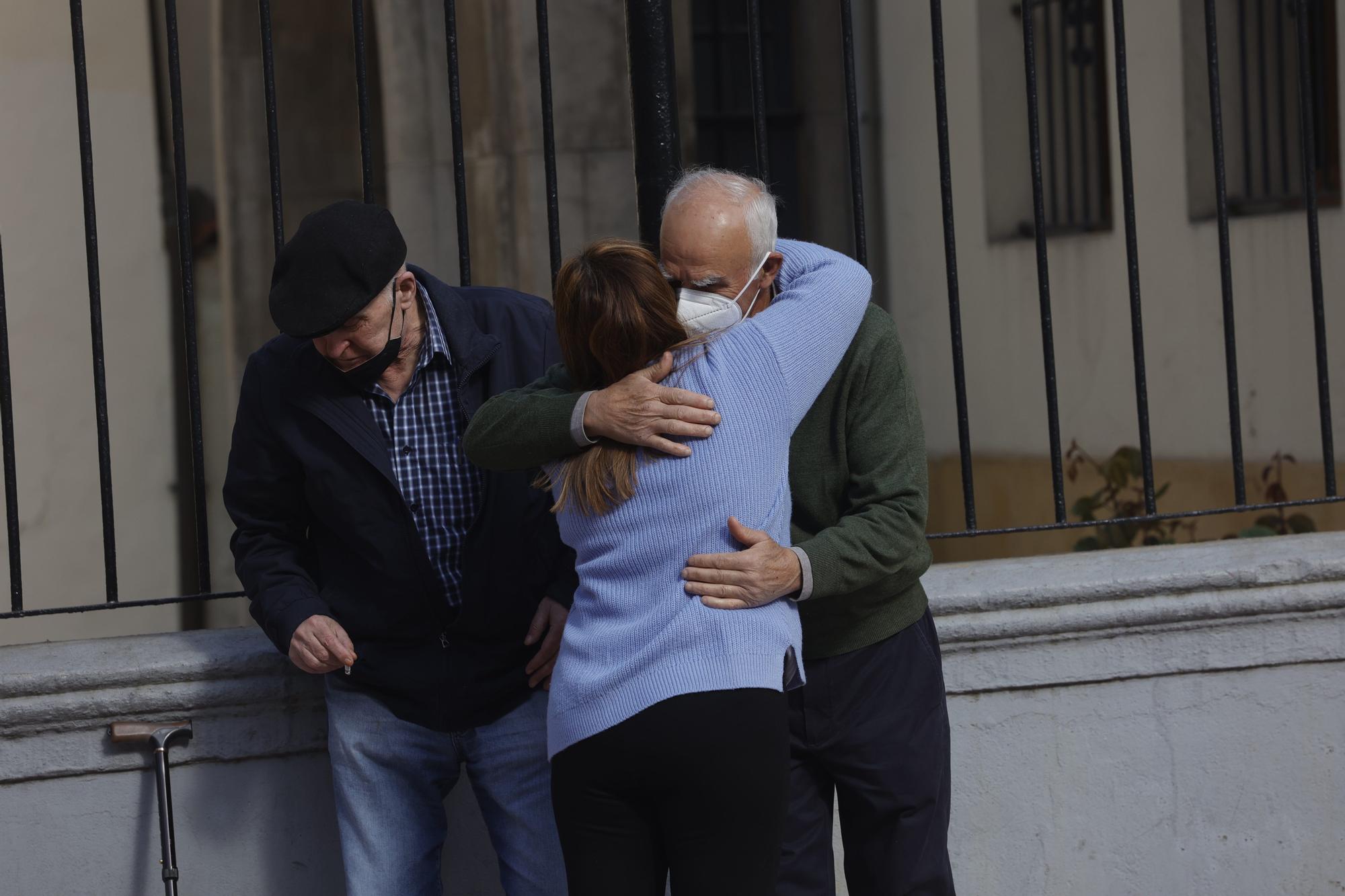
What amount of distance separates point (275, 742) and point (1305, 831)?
220cm

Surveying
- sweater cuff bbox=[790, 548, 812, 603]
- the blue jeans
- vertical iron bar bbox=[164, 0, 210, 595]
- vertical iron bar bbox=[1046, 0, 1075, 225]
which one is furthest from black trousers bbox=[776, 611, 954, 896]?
vertical iron bar bbox=[1046, 0, 1075, 225]

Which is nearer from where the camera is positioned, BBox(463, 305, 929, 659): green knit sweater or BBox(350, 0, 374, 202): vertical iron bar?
BBox(463, 305, 929, 659): green knit sweater

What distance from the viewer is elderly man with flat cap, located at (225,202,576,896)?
2385mm

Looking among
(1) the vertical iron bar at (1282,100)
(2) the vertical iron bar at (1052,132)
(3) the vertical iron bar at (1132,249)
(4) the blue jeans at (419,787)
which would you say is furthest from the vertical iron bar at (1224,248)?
(2) the vertical iron bar at (1052,132)

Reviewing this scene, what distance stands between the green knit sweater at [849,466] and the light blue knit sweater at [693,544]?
0.46ft

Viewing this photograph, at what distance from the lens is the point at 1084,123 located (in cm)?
762

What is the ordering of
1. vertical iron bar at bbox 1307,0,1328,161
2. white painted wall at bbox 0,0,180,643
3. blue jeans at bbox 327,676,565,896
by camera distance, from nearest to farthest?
1. blue jeans at bbox 327,676,565,896
2. vertical iron bar at bbox 1307,0,1328,161
3. white painted wall at bbox 0,0,180,643

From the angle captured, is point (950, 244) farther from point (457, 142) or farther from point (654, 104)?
point (457, 142)

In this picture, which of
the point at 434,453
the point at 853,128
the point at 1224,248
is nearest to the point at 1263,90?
the point at 1224,248

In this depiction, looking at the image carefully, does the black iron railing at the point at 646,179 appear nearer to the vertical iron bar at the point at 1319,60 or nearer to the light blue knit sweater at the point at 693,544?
the light blue knit sweater at the point at 693,544

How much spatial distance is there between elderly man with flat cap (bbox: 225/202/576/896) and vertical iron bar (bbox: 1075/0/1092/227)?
227 inches

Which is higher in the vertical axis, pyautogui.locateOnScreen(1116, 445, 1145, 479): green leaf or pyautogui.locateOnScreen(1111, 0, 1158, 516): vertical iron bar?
pyautogui.locateOnScreen(1111, 0, 1158, 516): vertical iron bar

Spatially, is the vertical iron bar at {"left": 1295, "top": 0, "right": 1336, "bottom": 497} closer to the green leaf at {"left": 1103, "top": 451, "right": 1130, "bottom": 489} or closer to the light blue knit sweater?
the light blue knit sweater

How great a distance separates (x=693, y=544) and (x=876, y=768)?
0.61 meters
